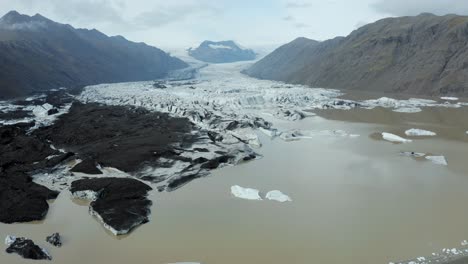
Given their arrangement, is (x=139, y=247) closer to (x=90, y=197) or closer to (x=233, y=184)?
(x=90, y=197)

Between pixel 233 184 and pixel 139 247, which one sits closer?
pixel 139 247

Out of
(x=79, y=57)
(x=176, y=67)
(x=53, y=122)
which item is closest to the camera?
(x=53, y=122)

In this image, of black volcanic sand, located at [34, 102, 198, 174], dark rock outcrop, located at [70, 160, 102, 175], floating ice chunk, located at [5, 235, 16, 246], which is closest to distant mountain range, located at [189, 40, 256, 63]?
black volcanic sand, located at [34, 102, 198, 174]

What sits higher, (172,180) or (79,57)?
(79,57)

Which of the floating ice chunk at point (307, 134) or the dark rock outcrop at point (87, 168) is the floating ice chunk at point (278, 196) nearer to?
the dark rock outcrop at point (87, 168)

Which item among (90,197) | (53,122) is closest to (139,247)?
(90,197)

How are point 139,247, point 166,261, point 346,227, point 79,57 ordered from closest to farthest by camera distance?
point 166,261 → point 139,247 → point 346,227 → point 79,57

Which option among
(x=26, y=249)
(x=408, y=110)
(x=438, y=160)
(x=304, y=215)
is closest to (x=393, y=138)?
(x=438, y=160)
